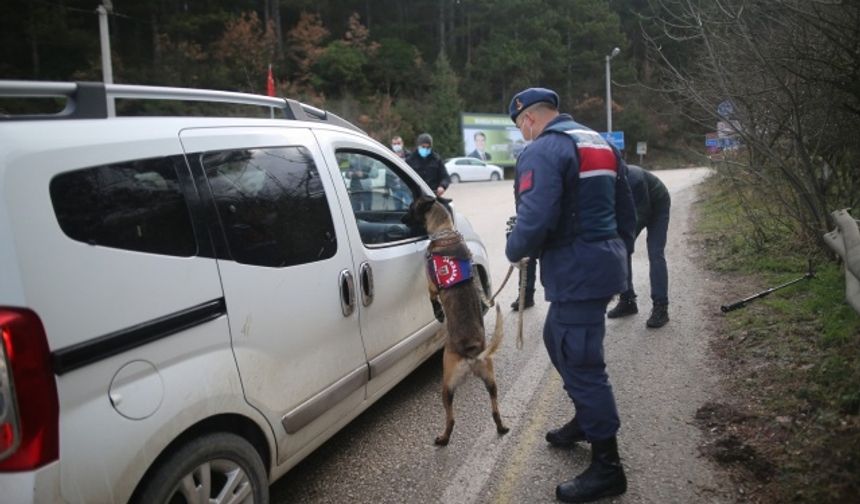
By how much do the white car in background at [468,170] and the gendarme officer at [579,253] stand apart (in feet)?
104

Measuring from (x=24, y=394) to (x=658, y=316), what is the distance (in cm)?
512

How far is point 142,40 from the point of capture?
125ft

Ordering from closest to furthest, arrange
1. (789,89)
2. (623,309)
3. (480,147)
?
(789,89) → (623,309) → (480,147)

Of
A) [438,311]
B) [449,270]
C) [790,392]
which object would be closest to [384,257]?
[449,270]

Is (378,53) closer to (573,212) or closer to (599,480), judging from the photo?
(573,212)

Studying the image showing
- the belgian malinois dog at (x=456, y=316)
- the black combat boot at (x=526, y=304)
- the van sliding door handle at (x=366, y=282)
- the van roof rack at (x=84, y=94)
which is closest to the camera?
the van roof rack at (x=84, y=94)

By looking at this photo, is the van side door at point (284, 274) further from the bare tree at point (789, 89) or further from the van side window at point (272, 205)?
the bare tree at point (789, 89)

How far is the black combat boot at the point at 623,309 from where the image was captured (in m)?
5.96

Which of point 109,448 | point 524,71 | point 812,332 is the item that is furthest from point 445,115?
point 109,448

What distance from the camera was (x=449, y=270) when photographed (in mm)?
3602

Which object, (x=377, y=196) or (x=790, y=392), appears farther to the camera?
(x=377, y=196)

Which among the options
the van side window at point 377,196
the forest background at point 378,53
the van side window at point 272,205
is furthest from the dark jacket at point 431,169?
the forest background at point 378,53

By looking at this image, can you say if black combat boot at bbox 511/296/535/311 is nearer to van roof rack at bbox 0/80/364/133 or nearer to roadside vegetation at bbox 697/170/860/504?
roadside vegetation at bbox 697/170/860/504

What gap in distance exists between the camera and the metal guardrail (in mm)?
3002
